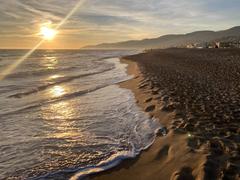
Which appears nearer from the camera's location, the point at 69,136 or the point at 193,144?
the point at 193,144

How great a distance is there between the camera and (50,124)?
8.26 metres

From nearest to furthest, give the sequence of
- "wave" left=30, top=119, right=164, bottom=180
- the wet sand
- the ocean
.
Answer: the wet sand, "wave" left=30, top=119, right=164, bottom=180, the ocean

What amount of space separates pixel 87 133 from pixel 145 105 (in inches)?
140

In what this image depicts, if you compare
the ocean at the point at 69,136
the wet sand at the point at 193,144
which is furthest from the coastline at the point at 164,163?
the ocean at the point at 69,136

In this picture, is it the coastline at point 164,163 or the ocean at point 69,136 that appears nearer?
the coastline at point 164,163

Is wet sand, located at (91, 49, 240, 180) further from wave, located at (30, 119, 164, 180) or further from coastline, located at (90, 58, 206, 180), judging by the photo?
wave, located at (30, 119, 164, 180)

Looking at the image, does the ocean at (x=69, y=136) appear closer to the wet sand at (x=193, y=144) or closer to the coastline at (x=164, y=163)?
the coastline at (x=164, y=163)

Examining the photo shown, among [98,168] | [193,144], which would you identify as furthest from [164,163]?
[98,168]

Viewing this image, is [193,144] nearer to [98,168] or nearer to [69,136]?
[98,168]

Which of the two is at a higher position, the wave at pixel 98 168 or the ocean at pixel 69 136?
the ocean at pixel 69 136

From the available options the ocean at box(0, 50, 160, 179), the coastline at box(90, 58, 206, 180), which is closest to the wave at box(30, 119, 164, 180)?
the ocean at box(0, 50, 160, 179)

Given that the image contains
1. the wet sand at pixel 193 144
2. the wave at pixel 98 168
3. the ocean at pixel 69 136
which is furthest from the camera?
the ocean at pixel 69 136

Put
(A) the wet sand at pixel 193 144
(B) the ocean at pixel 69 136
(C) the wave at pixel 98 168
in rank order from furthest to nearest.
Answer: (B) the ocean at pixel 69 136
(C) the wave at pixel 98 168
(A) the wet sand at pixel 193 144

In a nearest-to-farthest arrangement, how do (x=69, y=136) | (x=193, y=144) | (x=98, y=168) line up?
(x=98, y=168) < (x=193, y=144) < (x=69, y=136)
